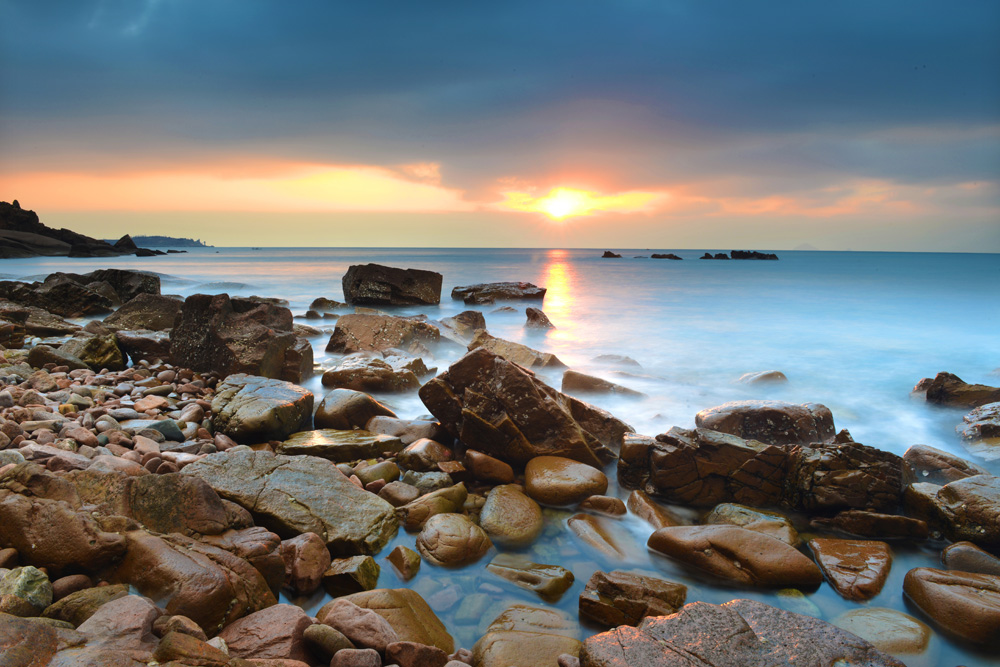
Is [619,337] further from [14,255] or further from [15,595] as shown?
[14,255]

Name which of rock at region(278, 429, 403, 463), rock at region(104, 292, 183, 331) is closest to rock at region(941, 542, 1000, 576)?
rock at region(278, 429, 403, 463)

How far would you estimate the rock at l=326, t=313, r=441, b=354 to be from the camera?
8.93 m

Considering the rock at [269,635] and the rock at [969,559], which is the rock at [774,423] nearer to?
the rock at [969,559]

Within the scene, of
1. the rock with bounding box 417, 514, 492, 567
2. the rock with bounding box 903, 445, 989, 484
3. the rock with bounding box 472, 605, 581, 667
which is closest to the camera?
the rock with bounding box 472, 605, 581, 667

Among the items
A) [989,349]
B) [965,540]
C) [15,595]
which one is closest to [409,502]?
[15,595]

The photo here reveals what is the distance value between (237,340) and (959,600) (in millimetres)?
6969

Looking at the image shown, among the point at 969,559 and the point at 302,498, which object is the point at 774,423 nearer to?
the point at 969,559

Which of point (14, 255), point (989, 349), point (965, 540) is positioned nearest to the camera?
point (965, 540)

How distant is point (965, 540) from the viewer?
143 inches

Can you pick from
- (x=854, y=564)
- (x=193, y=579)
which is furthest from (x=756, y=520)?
(x=193, y=579)

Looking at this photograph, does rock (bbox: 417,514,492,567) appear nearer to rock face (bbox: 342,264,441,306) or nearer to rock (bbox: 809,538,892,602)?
rock (bbox: 809,538,892,602)

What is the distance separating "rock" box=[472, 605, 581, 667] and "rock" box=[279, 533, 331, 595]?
0.98m

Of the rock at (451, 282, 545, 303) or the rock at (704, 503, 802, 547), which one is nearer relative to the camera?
the rock at (704, 503, 802, 547)

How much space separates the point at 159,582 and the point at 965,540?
4.91 m
